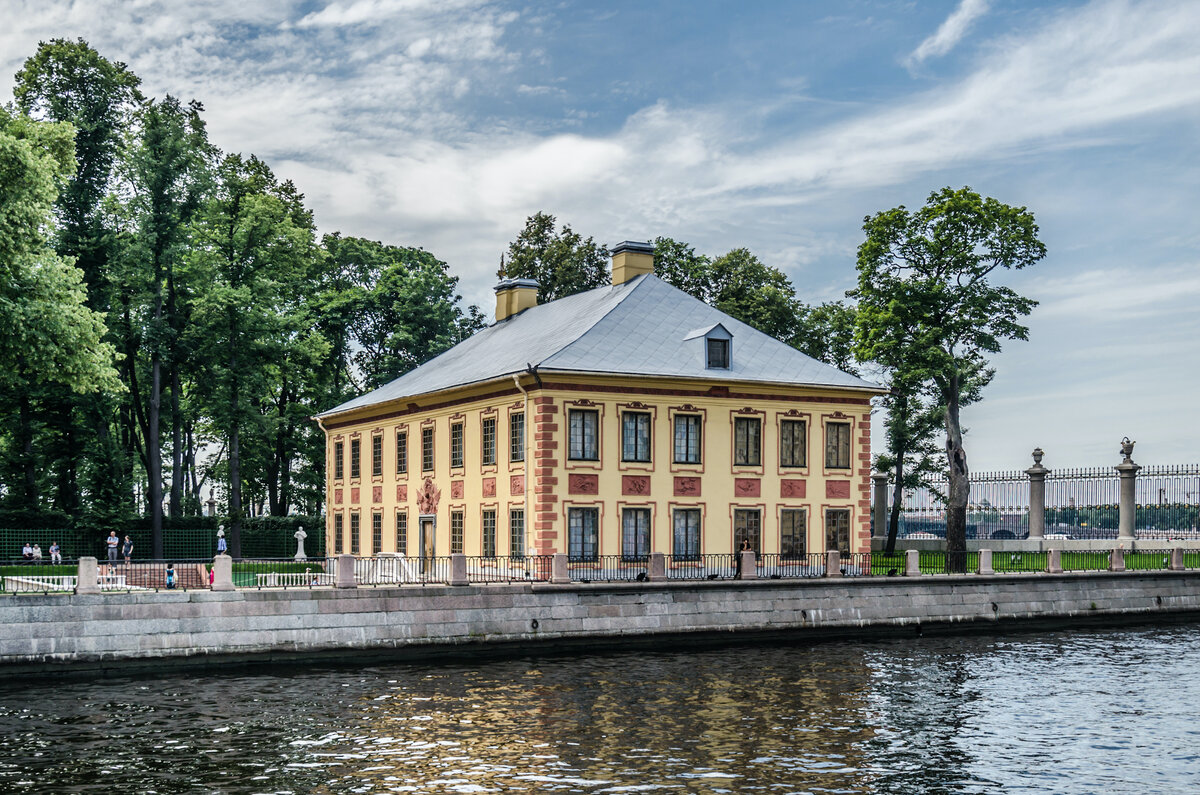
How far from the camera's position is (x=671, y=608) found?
3556 cm

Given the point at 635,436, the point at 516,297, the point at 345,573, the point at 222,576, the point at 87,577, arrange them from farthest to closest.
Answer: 1. the point at 516,297
2. the point at 635,436
3. the point at 345,573
4. the point at 222,576
5. the point at 87,577

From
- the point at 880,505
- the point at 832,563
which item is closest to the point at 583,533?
the point at 832,563

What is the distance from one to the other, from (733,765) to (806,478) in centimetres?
2419

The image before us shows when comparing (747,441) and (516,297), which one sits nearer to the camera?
(747,441)

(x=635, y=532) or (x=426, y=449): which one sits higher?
(x=426, y=449)

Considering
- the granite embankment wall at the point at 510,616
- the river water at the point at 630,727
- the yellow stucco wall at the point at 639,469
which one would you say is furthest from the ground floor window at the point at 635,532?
the river water at the point at 630,727

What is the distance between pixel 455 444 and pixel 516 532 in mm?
5673

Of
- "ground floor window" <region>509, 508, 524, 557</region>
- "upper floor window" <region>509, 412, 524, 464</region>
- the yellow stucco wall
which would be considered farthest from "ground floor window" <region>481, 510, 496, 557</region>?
"upper floor window" <region>509, 412, 524, 464</region>

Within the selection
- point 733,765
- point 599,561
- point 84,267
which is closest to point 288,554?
point 84,267

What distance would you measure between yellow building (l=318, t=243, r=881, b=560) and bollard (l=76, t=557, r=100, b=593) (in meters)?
13.3

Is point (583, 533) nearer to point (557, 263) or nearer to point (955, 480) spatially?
point (955, 480)

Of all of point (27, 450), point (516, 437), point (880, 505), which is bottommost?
point (880, 505)

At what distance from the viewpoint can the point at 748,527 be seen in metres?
42.6

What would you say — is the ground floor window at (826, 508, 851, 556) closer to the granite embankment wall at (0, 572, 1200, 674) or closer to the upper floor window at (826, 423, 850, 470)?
the upper floor window at (826, 423, 850, 470)
